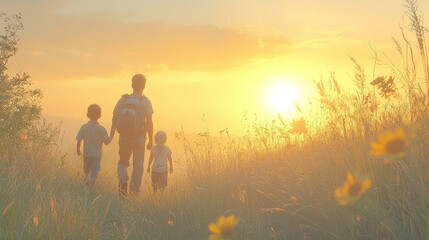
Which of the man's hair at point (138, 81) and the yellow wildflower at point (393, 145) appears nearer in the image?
the yellow wildflower at point (393, 145)

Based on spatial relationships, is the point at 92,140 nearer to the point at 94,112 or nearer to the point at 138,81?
the point at 94,112

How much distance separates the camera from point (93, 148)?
6961 mm

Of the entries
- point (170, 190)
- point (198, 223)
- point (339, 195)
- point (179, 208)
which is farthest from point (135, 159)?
point (339, 195)

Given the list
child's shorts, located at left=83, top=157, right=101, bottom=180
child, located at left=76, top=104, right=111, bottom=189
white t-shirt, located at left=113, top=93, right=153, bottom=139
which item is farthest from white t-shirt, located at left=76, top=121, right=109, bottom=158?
white t-shirt, located at left=113, top=93, right=153, bottom=139

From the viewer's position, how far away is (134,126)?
6.30 m

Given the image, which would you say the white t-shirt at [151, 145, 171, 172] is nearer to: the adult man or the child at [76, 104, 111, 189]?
the adult man

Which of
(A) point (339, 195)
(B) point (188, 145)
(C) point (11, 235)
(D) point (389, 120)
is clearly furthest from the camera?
(B) point (188, 145)

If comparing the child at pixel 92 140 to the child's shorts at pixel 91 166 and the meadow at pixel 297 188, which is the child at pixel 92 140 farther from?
the meadow at pixel 297 188

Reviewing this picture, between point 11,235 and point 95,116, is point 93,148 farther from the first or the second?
point 11,235

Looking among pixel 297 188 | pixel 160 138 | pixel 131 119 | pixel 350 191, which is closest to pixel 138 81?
pixel 131 119

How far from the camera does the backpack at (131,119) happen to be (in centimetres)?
626

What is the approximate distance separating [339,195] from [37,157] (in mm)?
5844

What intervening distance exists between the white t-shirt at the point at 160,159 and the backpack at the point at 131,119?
945 mm

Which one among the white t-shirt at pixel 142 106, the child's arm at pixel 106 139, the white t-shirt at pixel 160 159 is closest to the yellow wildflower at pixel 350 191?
the white t-shirt at pixel 142 106
